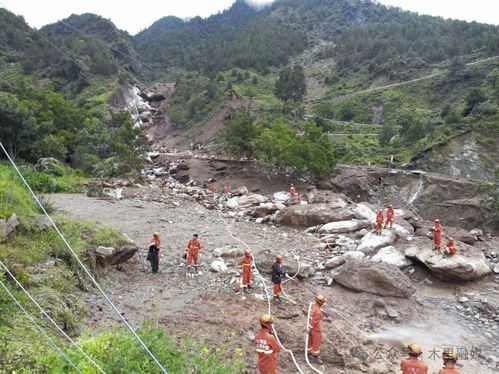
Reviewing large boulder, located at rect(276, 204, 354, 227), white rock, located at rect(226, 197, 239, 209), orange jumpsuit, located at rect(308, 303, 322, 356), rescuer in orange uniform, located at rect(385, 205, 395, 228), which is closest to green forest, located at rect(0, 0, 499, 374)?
orange jumpsuit, located at rect(308, 303, 322, 356)

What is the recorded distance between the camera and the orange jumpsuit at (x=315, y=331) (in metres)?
7.72

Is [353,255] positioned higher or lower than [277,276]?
lower

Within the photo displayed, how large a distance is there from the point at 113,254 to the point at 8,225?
2764 mm

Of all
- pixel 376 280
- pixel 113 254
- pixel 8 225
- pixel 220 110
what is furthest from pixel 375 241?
pixel 220 110

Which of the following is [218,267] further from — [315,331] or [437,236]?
[437,236]

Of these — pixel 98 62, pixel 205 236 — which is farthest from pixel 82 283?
pixel 98 62

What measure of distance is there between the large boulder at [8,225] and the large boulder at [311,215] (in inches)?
523

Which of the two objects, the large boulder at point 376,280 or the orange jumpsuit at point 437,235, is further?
the orange jumpsuit at point 437,235

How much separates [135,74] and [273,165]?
83837mm

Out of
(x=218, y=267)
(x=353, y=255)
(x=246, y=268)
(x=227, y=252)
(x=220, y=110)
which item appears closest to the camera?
(x=246, y=268)

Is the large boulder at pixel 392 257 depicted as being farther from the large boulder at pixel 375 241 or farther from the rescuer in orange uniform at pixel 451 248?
the rescuer in orange uniform at pixel 451 248

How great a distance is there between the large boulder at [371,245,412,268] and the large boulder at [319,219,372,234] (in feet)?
10.5

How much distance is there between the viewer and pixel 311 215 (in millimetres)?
19406

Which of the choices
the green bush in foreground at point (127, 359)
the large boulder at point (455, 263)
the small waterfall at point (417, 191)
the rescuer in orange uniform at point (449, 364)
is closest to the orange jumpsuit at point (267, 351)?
the green bush in foreground at point (127, 359)
